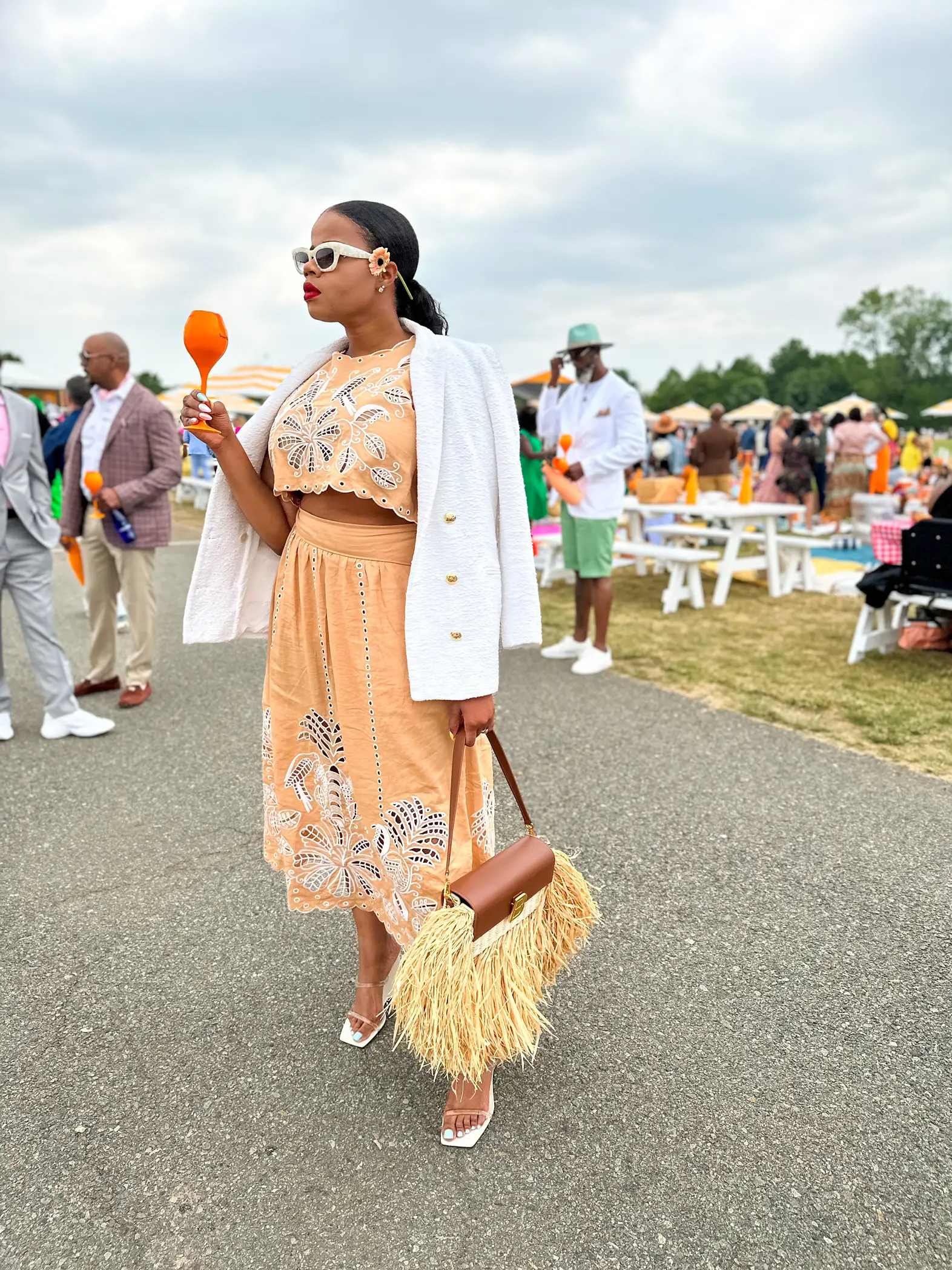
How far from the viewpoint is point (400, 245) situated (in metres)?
1.89

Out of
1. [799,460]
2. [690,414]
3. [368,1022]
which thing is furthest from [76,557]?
[690,414]

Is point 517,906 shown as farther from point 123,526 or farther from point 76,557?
point 76,557

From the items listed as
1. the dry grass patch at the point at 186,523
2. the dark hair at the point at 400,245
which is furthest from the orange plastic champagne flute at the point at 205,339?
the dry grass patch at the point at 186,523

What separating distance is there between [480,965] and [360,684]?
2.14 feet

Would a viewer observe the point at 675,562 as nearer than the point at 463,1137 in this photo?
No

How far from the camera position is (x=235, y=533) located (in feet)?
7.00

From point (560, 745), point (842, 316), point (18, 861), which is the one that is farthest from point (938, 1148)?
point (842, 316)

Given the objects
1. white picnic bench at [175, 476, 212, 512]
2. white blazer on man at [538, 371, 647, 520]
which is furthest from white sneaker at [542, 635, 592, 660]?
white picnic bench at [175, 476, 212, 512]

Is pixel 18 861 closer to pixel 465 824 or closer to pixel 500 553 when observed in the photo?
pixel 465 824

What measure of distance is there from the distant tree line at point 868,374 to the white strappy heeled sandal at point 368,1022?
243ft

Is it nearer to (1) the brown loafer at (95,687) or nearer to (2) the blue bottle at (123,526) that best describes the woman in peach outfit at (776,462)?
(1) the brown loafer at (95,687)

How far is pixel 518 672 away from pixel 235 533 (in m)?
3.79

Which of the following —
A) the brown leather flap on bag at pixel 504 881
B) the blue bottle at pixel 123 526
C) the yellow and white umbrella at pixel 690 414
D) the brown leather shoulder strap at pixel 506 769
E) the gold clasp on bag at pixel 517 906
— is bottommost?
the gold clasp on bag at pixel 517 906

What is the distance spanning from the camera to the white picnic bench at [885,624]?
557 centimetres
